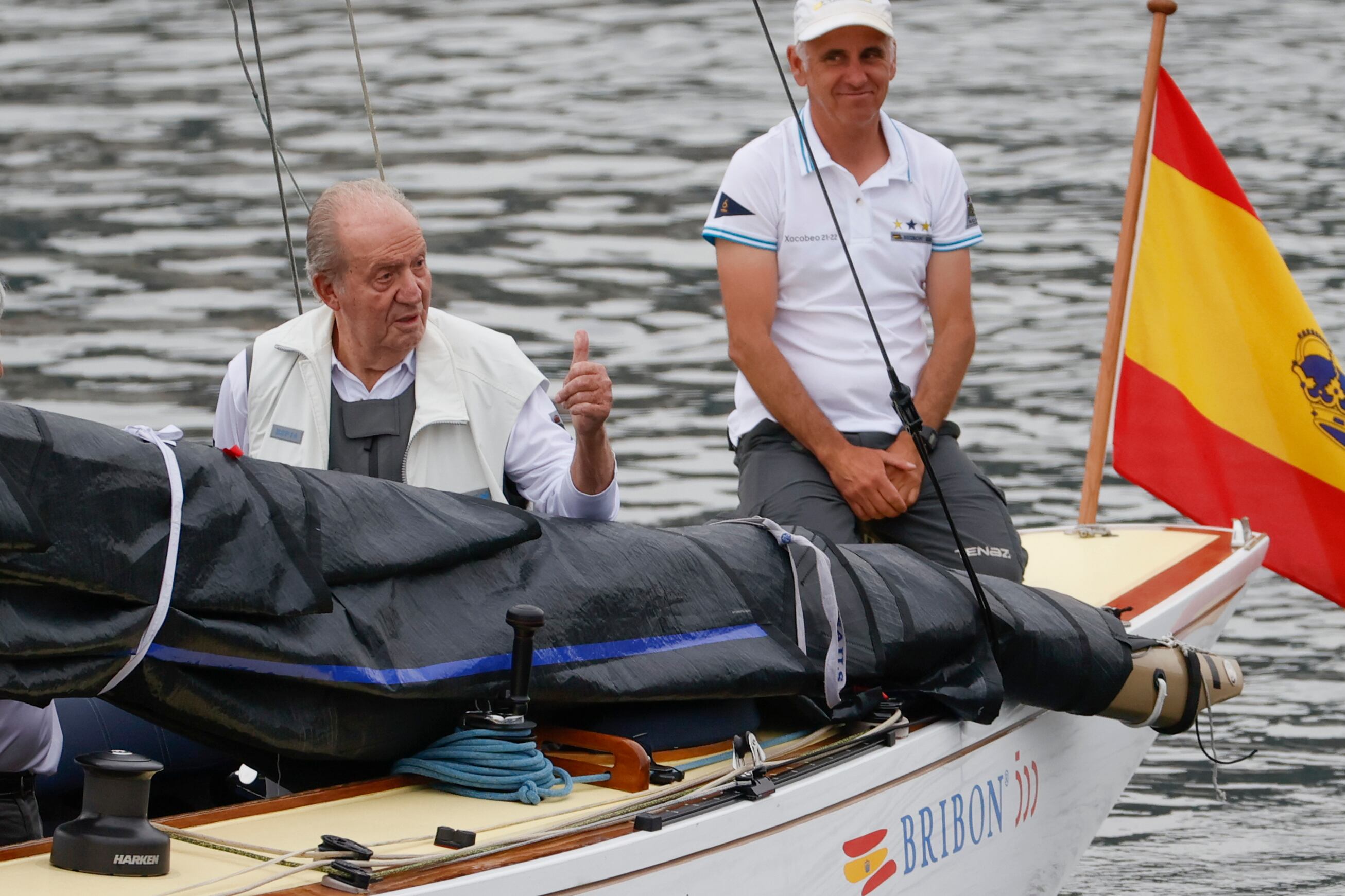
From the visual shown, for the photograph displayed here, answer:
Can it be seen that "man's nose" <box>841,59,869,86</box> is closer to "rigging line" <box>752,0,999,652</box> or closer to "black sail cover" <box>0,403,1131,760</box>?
"rigging line" <box>752,0,999,652</box>

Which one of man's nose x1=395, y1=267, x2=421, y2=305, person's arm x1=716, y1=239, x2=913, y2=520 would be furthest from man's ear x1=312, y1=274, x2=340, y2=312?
person's arm x1=716, y1=239, x2=913, y2=520

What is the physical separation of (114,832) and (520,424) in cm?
123

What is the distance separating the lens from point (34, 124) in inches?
614

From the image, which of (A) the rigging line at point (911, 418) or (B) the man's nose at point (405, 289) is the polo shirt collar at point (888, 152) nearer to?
(A) the rigging line at point (911, 418)

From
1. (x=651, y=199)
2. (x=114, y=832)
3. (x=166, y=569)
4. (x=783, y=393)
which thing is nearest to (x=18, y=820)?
(x=114, y=832)

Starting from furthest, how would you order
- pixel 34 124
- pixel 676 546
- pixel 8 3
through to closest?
pixel 8 3, pixel 34 124, pixel 676 546

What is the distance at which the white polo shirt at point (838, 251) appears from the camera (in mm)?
4430

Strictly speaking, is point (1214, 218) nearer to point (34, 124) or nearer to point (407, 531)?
point (407, 531)

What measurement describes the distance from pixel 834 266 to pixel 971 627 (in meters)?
1.08

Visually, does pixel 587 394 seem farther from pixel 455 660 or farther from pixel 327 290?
pixel 327 290

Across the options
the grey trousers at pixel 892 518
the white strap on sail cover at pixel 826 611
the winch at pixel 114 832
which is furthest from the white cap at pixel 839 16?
the winch at pixel 114 832

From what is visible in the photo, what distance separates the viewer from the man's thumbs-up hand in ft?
10.7

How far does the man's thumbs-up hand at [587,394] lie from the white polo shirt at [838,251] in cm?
119

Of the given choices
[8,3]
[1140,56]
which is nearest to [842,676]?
[1140,56]
